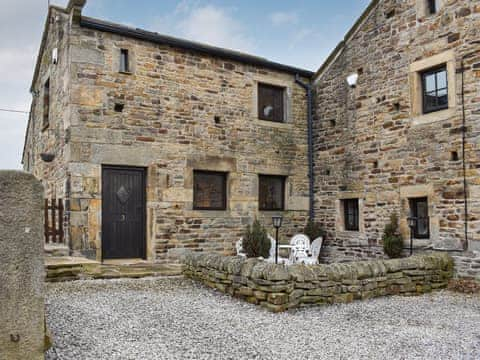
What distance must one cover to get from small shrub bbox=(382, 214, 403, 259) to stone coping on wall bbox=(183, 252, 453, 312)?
1.23 meters

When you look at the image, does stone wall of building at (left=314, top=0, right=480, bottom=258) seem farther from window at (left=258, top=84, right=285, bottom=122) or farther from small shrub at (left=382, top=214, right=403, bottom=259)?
window at (left=258, top=84, right=285, bottom=122)

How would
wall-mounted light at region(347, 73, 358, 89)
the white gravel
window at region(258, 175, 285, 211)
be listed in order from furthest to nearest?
window at region(258, 175, 285, 211)
wall-mounted light at region(347, 73, 358, 89)
the white gravel

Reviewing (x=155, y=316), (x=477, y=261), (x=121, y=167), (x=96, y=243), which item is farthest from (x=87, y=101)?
(x=477, y=261)

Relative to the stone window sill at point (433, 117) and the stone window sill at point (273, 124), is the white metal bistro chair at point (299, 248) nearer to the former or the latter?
the stone window sill at point (273, 124)

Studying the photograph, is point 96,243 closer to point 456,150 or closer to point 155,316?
point 155,316

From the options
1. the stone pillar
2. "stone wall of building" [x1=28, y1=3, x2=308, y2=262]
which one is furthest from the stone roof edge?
the stone pillar

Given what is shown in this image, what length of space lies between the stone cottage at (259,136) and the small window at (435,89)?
0.02 meters

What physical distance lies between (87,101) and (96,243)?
Answer: 107 inches

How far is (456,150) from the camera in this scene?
27.4 ft

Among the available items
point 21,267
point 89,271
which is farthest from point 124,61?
point 21,267

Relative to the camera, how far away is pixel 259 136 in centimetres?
1114

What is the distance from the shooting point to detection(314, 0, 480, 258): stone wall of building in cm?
823

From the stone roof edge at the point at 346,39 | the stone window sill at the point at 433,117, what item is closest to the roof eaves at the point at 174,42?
the stone roof edge at the point at 346,39

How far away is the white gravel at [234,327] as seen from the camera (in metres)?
4.22
